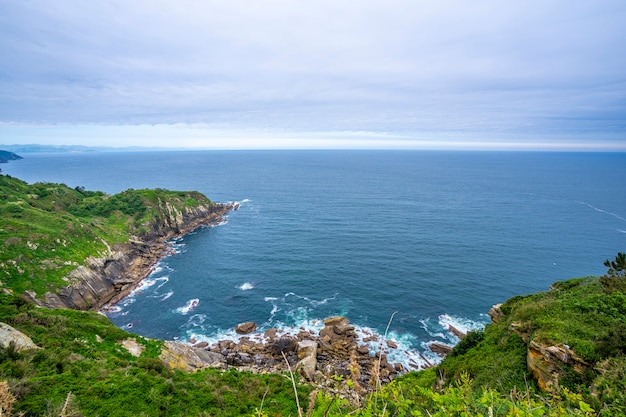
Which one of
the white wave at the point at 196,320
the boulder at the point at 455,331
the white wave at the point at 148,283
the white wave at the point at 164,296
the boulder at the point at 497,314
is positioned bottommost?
the white wave at the point at 196,320

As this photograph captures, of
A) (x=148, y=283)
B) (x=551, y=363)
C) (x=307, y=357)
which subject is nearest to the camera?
(x=551, y=363)

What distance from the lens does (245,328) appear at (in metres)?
47.4

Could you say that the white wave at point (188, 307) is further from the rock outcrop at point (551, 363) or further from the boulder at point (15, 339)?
the rock outcrop at point (551, 363)

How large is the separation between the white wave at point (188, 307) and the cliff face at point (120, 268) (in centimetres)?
1353

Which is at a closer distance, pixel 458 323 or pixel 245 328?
pixel 245 328

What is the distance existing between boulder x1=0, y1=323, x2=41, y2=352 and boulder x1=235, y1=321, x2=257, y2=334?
26.3 m

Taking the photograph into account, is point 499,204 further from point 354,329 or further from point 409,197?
point 354,329

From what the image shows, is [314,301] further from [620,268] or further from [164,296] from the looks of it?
[620,268]

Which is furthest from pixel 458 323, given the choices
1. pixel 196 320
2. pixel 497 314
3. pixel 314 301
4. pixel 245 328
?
pixel 196 320

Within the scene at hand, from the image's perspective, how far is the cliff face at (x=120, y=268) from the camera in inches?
1998

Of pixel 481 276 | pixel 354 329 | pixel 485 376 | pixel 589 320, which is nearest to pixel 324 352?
pixel 354 329

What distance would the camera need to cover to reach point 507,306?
36.0 m

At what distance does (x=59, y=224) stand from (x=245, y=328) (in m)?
49.4

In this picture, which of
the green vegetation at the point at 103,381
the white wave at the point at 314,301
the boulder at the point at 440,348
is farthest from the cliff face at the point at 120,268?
the boulder at the point at 440,348
